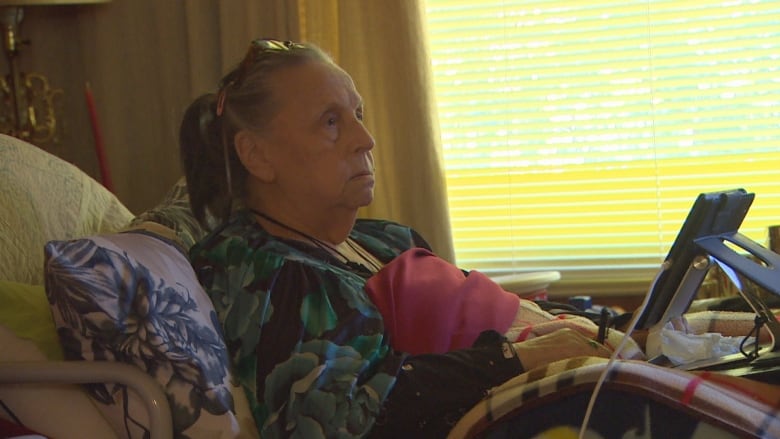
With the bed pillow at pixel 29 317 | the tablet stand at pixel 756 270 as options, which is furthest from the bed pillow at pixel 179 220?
the tablet stand at pixel 756 270

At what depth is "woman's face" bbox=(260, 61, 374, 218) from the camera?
1642mm

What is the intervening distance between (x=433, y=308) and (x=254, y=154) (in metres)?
0.42

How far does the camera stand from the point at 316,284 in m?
1.44

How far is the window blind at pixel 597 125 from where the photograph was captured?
262 centimetres

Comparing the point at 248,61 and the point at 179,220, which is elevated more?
the point at 248,61

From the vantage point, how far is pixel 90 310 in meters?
1.21

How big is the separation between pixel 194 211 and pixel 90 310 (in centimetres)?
53

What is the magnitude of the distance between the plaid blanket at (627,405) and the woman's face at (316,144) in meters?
0.57

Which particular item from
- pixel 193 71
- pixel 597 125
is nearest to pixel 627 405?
pixel 597 125

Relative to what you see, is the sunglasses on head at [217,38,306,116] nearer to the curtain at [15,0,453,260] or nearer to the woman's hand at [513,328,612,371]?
the woman's hand at [513,328,612,371]

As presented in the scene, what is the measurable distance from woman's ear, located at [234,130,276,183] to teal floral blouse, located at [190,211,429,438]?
5.9 inches

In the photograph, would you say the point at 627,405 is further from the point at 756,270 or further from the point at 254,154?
the point at 254,154

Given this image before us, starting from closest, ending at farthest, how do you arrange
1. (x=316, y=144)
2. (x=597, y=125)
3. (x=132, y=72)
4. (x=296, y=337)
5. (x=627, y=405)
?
(x=627, y=405) < (x=296, y=337) < (x=316, y=144) < (x=597, y=125) < (x=132, y=72)

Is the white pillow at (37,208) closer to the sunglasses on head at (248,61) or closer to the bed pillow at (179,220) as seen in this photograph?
the bed pillow at (179,220)
